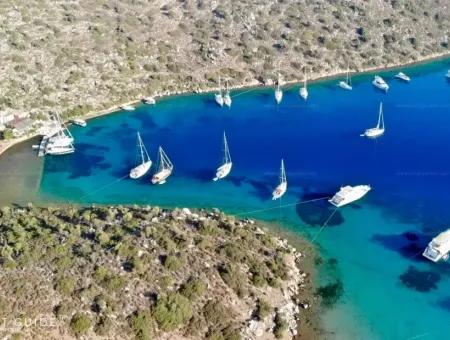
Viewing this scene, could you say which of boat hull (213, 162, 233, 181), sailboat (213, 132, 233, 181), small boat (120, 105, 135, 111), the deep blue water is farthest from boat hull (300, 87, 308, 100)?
boat hull (213, 162, 233, 181)

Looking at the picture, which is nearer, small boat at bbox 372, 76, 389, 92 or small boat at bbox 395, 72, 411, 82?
small boat at bbox 372, 76, 389, 92

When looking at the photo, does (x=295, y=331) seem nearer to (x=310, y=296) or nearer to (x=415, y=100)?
(x=310, y=296)

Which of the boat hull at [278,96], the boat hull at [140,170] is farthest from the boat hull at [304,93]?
the boat hull at [140,170]

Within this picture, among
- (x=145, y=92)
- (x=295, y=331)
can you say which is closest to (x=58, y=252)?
(x=295, y=331)

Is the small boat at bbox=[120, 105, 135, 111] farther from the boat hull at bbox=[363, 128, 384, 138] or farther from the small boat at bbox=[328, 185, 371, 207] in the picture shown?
the small boat at bbox=[328, 185, 371, 207]

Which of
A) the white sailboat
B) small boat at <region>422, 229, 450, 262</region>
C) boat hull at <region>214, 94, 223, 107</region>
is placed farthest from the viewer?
boat hull at <region>214, 94, 223, 107</region>

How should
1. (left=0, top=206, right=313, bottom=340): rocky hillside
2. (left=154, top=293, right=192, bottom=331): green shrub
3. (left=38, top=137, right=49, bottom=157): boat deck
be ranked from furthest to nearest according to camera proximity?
(left=38, top=137, right=49, bottom=157): boat deck, (left=154, top=293, right=192, bottom=331): green shrub, (left=0, top=206, right=313, bottom=340): rocky hillside
